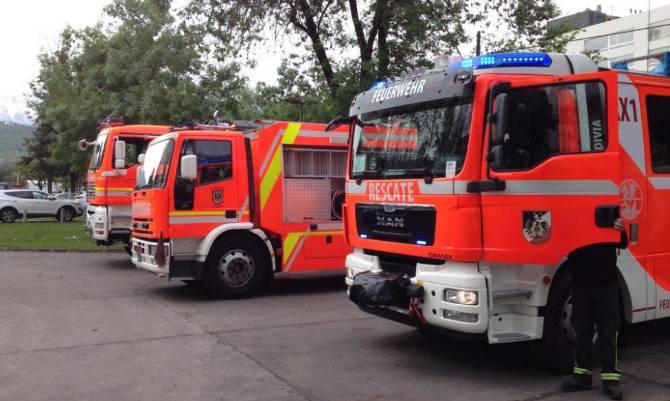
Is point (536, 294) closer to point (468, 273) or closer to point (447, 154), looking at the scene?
point (468, 273)

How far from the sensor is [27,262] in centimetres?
1441

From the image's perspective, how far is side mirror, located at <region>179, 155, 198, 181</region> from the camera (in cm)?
896

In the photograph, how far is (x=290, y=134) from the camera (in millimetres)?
10039

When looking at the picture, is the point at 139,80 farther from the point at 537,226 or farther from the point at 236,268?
the point at 537,226

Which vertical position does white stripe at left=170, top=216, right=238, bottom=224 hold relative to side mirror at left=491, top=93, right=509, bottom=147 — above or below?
below

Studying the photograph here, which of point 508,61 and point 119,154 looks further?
point 119,154

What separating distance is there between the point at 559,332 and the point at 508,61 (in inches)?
99.7

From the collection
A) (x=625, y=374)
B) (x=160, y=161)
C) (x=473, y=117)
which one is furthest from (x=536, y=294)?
(x=160, y=161)

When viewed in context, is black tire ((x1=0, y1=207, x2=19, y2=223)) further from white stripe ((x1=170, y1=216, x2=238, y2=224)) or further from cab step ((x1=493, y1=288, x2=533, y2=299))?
cab step ((x1=493, y1=288, x2=533, y2=299))

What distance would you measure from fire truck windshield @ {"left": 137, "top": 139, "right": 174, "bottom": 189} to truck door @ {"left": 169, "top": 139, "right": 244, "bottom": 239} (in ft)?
0.80

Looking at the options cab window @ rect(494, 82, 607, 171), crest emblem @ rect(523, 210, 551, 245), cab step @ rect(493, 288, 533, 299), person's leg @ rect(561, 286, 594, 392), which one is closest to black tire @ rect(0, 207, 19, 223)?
cab step @ rect(493, 288, 533, 299)

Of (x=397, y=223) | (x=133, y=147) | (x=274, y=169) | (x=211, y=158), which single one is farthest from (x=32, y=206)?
(x=397, y=223)

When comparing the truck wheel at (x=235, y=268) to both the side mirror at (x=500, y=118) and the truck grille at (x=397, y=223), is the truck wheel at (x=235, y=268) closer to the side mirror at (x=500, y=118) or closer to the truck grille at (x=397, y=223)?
the truck grille at (x=397, y=223)

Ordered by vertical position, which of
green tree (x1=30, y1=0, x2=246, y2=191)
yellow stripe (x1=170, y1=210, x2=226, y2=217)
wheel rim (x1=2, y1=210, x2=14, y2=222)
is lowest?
wheel rim (x1=2, y1=210, x2=14, y2=222)
